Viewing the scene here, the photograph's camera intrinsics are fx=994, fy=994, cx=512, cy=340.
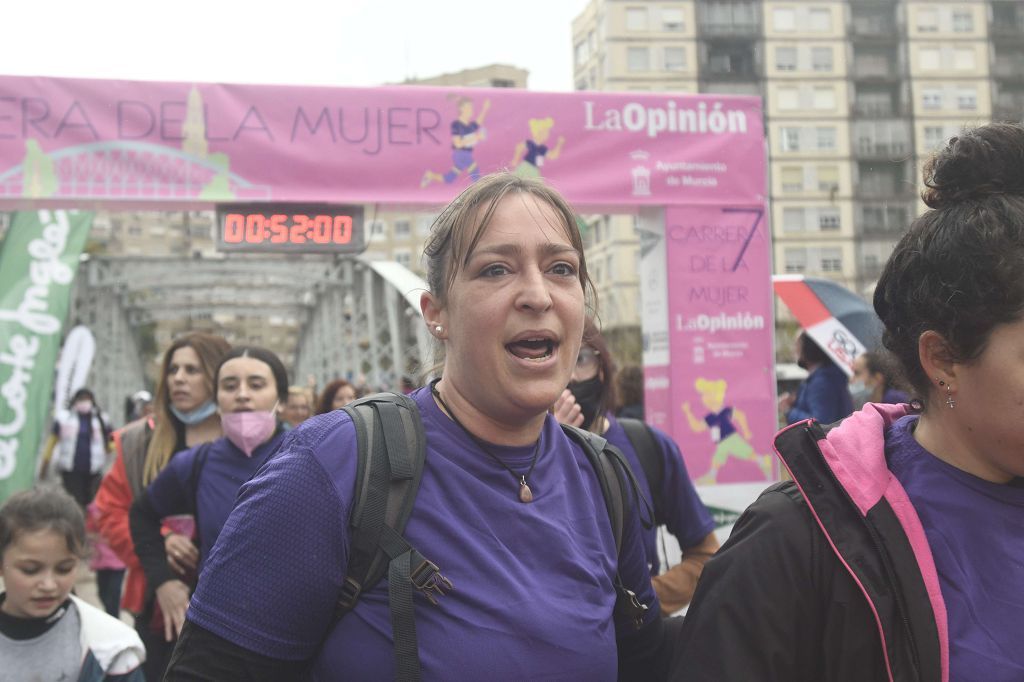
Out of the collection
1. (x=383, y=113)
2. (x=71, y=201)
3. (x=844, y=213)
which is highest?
(x=844, y=213)

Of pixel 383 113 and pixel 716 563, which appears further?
pixel 383 113

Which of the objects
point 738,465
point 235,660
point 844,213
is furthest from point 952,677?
point 844,213

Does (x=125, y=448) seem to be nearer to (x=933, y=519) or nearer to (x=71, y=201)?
(x=71, y=201)

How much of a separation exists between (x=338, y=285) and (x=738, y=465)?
12390 millimetres

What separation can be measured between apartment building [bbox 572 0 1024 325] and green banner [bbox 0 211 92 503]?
2085 inches

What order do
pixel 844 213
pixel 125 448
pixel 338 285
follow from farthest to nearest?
pixel 844 213 < pixel 338 285 < pixel 125 448

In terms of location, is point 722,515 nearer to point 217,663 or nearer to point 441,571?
point 441,571

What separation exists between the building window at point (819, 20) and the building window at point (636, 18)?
10643mm

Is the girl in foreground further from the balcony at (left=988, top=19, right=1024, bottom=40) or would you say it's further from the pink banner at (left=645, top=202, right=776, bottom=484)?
the balcony at (left=988, top=19, right=1024, bottom=40)

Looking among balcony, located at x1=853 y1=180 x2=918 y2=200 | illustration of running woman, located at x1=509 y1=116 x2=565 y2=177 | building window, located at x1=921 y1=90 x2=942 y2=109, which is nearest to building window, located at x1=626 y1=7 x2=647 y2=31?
balcony, located at x1=853 y1=180 x2=918 y2=200

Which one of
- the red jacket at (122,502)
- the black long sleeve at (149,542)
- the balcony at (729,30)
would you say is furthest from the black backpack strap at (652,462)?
the balcony at (729,30)

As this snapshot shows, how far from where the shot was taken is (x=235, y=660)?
5.27ft

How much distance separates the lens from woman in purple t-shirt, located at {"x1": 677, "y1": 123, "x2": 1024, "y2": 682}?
4.76 feet

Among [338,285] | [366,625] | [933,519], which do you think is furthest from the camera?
[338,285]
